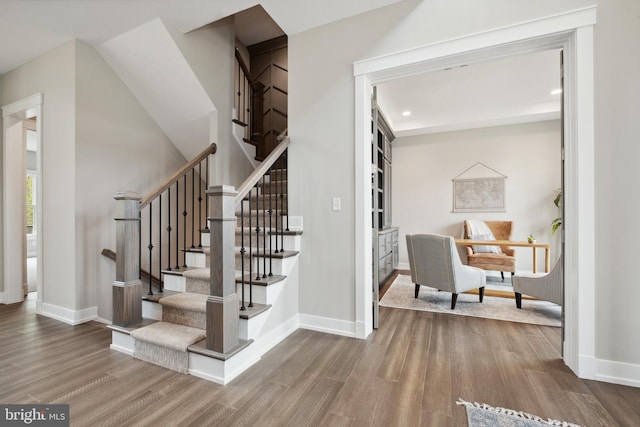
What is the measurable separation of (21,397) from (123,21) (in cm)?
303

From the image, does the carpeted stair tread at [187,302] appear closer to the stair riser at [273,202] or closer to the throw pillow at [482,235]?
the stair riser at [273,202]

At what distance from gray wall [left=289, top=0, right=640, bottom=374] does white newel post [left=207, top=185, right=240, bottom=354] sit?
96 centimetres

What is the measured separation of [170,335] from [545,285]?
3409 millimetres

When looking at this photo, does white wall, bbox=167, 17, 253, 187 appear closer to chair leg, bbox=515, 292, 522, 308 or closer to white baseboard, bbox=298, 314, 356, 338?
white baseboard, bbox=298, 314, 356, 338

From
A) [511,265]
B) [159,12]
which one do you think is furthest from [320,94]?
[511,265]

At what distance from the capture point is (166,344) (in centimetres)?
196

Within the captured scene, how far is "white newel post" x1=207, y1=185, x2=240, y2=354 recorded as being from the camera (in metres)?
1.82

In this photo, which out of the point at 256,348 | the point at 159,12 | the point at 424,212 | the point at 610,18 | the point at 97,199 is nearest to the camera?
the point at 610,18

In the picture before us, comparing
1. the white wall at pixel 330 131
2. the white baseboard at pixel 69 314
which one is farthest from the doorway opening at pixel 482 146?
the white baseboard at pixel 69 314

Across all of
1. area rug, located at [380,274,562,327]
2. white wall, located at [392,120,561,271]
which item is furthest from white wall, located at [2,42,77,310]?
white wall, located at [392,120,561,271]

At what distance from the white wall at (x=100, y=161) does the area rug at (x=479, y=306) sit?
3.26 meters

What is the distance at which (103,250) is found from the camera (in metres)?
3.09

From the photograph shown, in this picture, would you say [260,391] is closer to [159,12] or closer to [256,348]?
[256,348]

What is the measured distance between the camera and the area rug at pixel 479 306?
3029 mm
